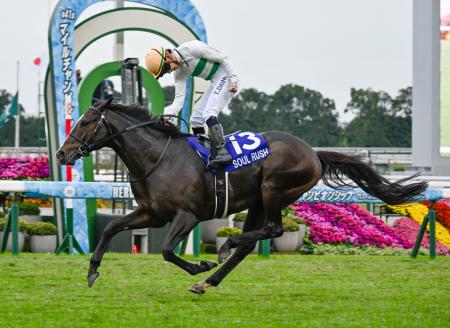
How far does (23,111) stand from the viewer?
59094 millimetres

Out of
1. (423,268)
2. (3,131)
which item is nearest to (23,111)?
(3,131)

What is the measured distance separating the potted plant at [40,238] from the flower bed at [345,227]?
3379 mm

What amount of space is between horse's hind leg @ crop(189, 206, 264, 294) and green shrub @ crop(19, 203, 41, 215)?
605 centimetres

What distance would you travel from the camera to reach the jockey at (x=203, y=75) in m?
7.15

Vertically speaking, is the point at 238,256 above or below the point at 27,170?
below

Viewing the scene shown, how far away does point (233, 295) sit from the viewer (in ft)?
23.6

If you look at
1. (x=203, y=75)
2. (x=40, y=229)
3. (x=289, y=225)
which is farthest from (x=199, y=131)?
(x=40, y=229)

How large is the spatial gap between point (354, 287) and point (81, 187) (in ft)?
12.2

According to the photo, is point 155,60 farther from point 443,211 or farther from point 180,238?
point 443,211

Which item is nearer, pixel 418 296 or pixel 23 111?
pixel 418 296

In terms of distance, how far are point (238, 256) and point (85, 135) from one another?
151cm

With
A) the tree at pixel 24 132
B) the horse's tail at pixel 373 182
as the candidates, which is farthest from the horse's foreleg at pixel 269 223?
the tree at pixel 24 132

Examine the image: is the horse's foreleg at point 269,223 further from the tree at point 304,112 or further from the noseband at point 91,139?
the tree at point 304,112

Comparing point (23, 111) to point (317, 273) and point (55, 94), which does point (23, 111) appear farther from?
point (317, 273)
